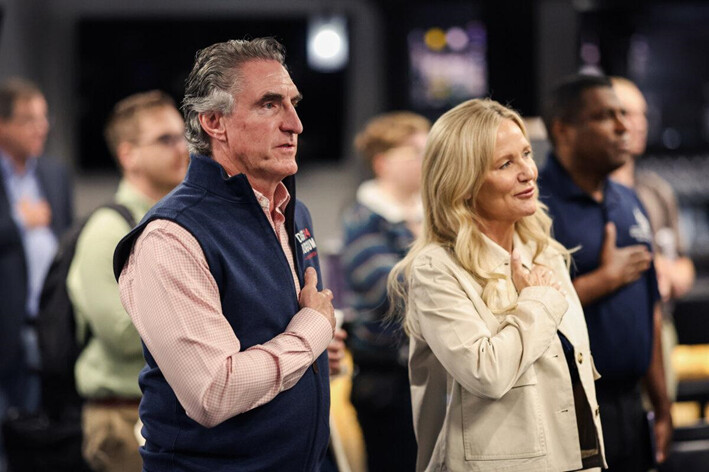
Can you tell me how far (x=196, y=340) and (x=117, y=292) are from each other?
1283 millimetres

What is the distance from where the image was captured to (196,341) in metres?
1.96

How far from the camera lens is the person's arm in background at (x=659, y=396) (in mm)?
3254

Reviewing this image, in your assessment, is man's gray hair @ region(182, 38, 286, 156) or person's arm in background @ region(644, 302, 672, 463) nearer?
man's gray hair @ region(182, 38, 286, 156)

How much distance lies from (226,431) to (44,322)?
159 cm

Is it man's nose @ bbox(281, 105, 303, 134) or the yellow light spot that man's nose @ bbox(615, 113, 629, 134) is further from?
the yellow light spot

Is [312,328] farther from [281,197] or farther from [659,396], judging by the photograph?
[659,396]

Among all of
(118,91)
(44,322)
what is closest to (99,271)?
(44,322)

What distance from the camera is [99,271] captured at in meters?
3.21

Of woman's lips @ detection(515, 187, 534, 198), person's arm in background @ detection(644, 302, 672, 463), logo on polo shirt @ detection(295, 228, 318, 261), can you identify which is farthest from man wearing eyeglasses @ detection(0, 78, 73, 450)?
woman's lips @ detection(515, 187, 534, 198)

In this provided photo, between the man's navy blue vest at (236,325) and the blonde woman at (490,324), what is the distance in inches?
13.1

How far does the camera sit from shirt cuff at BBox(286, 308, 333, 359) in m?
2.09

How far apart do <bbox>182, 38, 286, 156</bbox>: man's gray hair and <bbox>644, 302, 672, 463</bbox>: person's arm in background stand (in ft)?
5.60

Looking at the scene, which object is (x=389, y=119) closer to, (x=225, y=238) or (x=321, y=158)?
(x=225, y=238)

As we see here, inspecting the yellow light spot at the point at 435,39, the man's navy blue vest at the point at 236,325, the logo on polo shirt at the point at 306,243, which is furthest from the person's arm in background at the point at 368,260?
the yellow light spot at the point at 435,39
